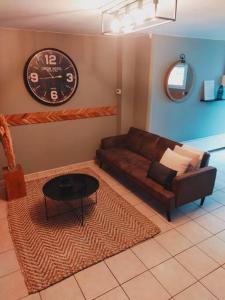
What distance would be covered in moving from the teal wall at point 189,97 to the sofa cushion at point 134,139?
0.23 m

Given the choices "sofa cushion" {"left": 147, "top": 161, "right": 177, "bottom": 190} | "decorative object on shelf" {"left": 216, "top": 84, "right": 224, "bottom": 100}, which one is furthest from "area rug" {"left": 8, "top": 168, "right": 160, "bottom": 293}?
"decorative object on shelf" {"left": 216, "top": 84, "right": 224, "bottom": 100}

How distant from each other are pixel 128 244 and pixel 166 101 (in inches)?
111

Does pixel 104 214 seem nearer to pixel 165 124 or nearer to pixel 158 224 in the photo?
pixel 158 224

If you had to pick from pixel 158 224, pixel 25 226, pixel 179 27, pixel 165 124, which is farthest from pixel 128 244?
pixel 179 27

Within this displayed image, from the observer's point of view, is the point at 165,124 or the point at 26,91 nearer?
the point at 26,91

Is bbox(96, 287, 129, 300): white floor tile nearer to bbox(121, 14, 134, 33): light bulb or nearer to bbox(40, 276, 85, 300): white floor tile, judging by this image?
bbox(40, 276, 85, 300): white floor tile

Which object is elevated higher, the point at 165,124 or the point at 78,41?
the point at 78,41

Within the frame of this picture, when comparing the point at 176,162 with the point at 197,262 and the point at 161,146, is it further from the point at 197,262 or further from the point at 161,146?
the point at 197,262

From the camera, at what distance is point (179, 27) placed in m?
3.16

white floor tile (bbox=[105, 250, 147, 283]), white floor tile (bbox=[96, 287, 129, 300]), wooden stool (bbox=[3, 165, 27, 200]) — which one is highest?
wooden stool (bbox=[3, 165, 27, 200])

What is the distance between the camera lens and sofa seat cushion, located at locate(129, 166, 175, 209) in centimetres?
266

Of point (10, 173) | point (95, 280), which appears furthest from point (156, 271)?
Result: point (10, 173)

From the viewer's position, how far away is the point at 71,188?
8.93 ft

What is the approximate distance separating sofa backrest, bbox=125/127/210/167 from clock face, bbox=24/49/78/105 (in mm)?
1367
